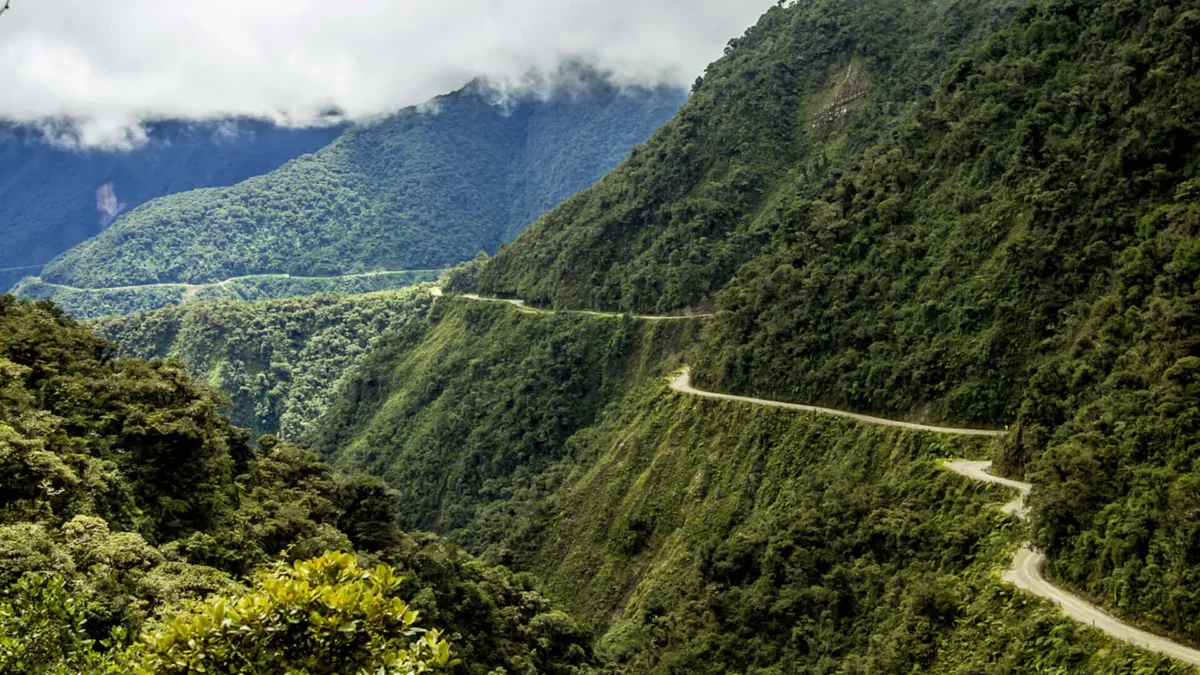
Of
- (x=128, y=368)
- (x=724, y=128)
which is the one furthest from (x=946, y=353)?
(x=724, y=128)

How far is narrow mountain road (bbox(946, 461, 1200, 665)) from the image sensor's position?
2500cm

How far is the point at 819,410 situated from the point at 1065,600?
88.0 feet

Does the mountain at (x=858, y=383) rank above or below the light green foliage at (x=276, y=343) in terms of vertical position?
below

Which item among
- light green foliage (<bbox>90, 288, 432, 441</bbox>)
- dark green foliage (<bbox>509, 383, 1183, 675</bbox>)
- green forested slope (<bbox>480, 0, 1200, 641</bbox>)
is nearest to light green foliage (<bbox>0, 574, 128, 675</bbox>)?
dark green foliage (<bbox>509, 383, 1183, 675</bbox>)

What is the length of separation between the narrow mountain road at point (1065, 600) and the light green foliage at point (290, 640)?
882 inches

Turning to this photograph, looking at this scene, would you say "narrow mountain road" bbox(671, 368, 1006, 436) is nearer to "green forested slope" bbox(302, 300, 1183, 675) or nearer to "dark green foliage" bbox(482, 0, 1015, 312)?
"green forested slope" bbox(302, 300, 1183, 675)

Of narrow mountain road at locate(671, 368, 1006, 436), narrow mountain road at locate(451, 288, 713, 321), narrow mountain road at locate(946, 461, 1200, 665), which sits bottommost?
narrow mountain road at locate(946, 461, 1200, 665)

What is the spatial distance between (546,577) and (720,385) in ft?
59.0

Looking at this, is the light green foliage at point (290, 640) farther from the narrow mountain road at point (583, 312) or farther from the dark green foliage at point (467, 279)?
the dark green foliage at point (467, 279)

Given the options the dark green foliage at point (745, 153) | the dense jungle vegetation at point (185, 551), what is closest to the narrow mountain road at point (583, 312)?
the dark green foliage at point (745, 153)

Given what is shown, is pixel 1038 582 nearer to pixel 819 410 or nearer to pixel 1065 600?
pixel 1065 600

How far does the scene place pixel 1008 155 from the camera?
52.9 metres

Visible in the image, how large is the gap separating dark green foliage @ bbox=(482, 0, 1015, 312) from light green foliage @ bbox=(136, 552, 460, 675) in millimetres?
71095

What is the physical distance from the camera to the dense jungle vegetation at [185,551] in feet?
34.1
